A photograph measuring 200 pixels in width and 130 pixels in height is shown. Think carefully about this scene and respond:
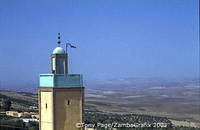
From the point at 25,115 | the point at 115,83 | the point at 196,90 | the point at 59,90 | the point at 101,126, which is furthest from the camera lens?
the point at 115,83

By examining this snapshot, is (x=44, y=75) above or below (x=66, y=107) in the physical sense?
above

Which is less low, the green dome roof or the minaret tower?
the green dome roof

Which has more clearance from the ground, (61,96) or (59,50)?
(59,50)

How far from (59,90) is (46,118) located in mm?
936

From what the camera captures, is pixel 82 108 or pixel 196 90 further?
pixel 196 90

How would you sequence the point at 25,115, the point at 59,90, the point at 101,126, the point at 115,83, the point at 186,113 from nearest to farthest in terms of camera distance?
the point at 59,90
the point at 101,126
the point at 25,115
the point at 186,113
the point at 115,83

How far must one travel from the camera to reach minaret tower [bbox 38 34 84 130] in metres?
13.4

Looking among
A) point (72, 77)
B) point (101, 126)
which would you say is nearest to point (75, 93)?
point (72, 77)

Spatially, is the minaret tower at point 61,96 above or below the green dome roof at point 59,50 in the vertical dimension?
below

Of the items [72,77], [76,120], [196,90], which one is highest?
[196,90]

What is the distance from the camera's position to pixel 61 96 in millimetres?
13445

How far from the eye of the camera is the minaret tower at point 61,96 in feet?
44.0

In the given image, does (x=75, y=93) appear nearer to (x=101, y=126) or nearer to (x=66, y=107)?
(x=66, y=107)

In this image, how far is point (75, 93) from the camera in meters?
13.6
